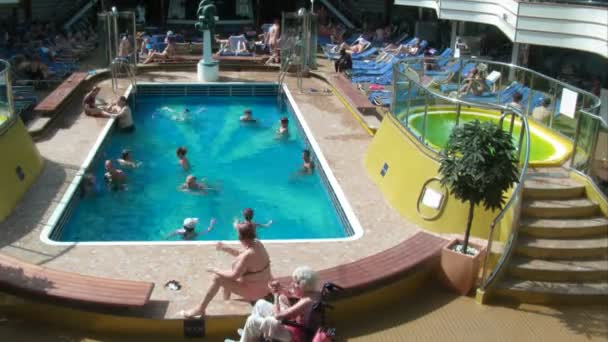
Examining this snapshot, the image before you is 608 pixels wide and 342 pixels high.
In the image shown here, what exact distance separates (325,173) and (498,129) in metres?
4.51

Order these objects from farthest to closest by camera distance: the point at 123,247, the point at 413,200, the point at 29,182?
the point at 29,182 < the point at 413,200 < the point at 123,247

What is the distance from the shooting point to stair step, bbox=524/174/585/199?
803 centimetres

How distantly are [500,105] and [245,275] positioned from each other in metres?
4.87

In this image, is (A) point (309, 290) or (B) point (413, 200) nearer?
(A) point (309, 290)

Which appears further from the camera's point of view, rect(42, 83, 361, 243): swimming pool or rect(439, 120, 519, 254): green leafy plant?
rect(42, 83, 361, 243): swimming pool

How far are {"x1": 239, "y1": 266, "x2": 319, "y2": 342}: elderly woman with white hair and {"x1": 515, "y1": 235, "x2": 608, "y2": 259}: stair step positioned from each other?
10.4 ft

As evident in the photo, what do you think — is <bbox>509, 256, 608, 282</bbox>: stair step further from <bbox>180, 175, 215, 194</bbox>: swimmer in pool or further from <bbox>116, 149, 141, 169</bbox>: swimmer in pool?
<bbox>116, 149, 141, 169</bbox>: swimmer in pool

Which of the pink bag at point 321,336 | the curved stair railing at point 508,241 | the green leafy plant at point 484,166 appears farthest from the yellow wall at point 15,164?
the curved stair railing at point 508,241

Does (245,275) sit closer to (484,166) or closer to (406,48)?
(484,166)

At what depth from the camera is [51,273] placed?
6648mm

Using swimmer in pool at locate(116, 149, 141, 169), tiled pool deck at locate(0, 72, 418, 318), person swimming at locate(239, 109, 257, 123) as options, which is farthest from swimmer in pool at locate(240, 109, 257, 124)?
tiled pool deck at locate(0, 72, 418, 318)

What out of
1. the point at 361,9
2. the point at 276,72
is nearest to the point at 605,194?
the point at 276,72

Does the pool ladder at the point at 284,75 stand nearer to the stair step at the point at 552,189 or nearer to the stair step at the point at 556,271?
the stair step at the point at 552,189

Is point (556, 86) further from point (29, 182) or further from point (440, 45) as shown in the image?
point (440, 45)
